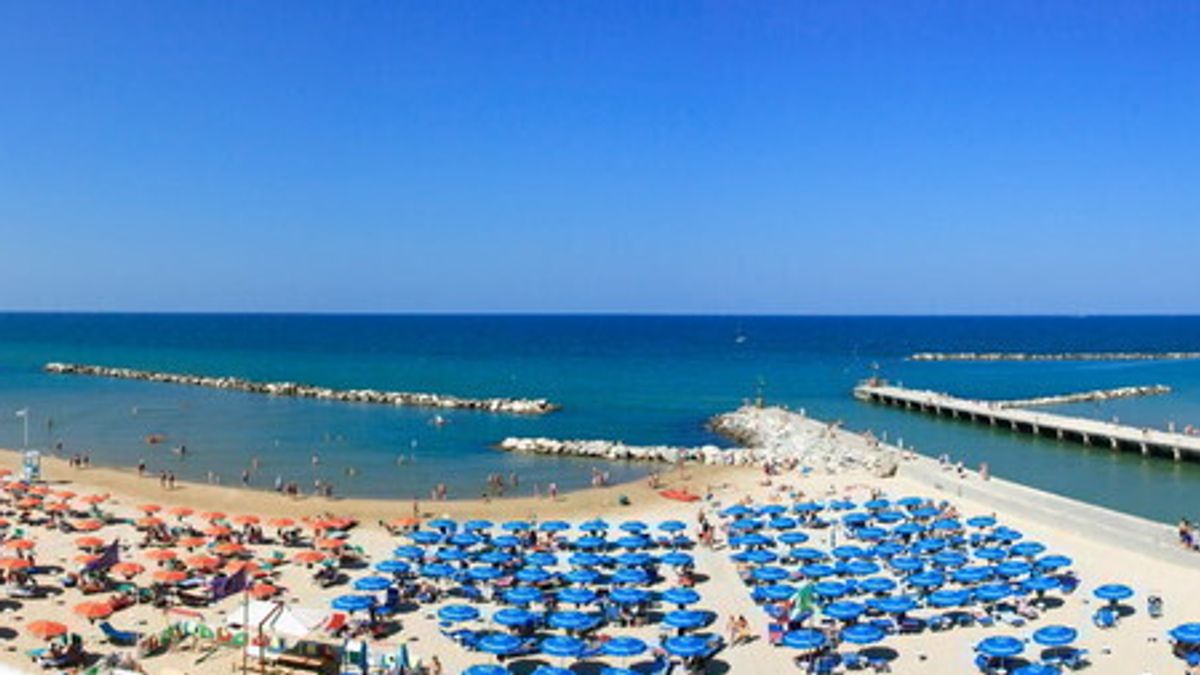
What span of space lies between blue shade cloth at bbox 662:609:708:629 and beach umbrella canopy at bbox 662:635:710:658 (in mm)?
1078

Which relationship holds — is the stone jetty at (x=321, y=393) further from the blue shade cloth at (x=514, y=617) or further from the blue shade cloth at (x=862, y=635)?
the blue shade cloth at (x=862, y=635)

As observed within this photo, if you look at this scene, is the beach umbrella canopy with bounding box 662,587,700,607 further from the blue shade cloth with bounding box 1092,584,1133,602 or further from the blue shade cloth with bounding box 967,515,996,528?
the blue shade cloth with bounding box 967,515,996,528

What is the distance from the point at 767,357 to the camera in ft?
577

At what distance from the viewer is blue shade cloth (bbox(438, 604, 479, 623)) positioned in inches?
1143

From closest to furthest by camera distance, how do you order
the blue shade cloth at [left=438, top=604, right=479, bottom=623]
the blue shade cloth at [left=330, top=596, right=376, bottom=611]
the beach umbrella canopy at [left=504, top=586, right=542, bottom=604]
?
the blue shade cloth at [left=438, top=604, right=479, bottom=623] → the blue shade cloth at [left=330, top=596, right=376, bottom=611] → the beach umbrella canopy at [left=504, top=586, right=542, bottom=604]

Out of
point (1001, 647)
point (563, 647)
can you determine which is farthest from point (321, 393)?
point (1001, 647)

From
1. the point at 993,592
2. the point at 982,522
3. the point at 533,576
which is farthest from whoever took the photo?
the point at 982,522

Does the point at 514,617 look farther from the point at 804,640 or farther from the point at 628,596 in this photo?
the point at 804,640

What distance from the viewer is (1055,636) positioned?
85.8 ft

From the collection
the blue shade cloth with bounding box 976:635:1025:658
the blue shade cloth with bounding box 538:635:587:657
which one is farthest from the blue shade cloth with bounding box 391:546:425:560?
the blue shade cloth with bounding box 976:635:1025:658

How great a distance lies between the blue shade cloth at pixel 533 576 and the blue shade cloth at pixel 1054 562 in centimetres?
1625

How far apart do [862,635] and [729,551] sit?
12701mm

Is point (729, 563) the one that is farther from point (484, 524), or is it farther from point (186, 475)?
point (186, 475)

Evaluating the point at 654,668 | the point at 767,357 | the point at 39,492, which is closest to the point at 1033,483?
the point at 654,668
